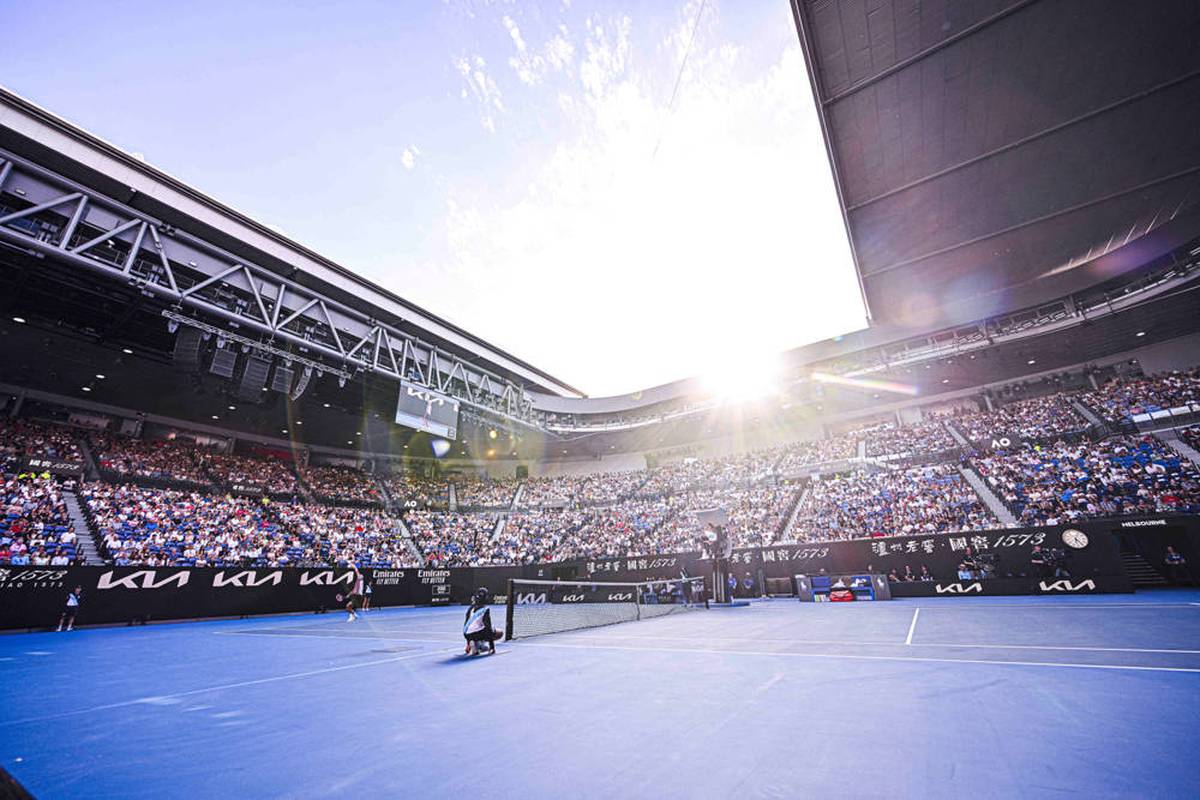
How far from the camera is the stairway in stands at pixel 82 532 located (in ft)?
58.4

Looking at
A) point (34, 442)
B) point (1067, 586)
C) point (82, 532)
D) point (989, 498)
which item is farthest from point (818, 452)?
point (34, 442)

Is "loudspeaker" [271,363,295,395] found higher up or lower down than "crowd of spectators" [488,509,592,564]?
→ higher up

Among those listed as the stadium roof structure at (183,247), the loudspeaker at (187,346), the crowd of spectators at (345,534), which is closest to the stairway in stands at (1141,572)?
the stadium roof structure at (183,247)

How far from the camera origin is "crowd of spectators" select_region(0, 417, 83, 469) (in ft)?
68.3

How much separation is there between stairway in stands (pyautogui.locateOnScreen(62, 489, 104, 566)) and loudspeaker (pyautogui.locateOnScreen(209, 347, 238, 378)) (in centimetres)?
902

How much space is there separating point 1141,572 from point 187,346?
33.6 m

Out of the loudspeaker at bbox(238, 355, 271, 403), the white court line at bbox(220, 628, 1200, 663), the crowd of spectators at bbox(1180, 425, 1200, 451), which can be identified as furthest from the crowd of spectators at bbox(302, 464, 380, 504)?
the crowd of spectators at bbox(1180, 425, 1200, 451)

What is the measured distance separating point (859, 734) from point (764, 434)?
3703 cm

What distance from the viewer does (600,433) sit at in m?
36.8

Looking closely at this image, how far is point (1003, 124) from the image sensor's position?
12.2 meters

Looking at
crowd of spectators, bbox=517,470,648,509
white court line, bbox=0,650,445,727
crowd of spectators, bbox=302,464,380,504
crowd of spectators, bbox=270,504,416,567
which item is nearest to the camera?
white court line, bbox=0,650,445,727

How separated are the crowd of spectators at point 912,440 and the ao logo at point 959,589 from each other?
1156 centimetres

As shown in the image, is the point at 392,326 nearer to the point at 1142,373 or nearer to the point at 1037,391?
the point at 1037,391

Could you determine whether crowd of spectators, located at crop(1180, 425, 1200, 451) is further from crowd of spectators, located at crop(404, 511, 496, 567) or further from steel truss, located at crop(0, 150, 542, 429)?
crowd of spectators, located at crop(404, 511, 496, 567)
